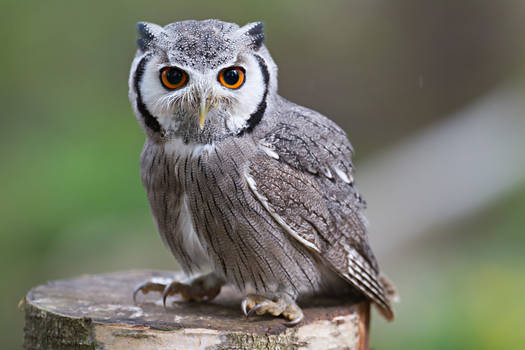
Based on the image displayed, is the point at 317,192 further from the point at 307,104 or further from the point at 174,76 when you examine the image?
the point at 307,104

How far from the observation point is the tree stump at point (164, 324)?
2162 millimetres

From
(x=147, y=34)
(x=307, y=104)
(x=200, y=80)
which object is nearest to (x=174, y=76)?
(x=200, y=80)

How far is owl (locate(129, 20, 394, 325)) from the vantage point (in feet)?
7.45

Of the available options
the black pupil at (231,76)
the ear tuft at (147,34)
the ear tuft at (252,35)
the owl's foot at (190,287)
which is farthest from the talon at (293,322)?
the ear tuft at (147,34)

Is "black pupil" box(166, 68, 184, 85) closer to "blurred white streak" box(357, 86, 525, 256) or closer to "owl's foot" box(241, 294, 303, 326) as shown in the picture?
"owl's foot" box(241, 294, 303, 326)

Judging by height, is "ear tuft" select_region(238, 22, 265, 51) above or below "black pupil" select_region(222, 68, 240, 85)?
above

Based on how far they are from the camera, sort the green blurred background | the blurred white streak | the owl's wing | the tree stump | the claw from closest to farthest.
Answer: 1. the tree stump
2. the owl's wing
3. the claw
4. the green blurred background
5. the blurred white streak

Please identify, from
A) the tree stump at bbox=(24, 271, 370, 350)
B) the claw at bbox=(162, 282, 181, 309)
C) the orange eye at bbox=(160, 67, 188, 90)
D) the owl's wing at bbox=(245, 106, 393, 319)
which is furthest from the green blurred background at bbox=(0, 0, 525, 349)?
the orange eye at bbox=(160, 67, 188, 90)

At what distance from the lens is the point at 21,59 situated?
579 cm

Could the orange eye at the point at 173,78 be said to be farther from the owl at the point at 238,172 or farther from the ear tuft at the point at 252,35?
the ear tuft at the point at 252,35

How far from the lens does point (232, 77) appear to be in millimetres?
2289

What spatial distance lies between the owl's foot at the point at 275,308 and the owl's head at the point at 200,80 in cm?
65

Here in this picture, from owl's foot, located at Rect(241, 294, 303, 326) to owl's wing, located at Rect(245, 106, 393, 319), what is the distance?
239 mm

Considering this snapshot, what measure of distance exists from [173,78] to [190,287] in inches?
35.4
